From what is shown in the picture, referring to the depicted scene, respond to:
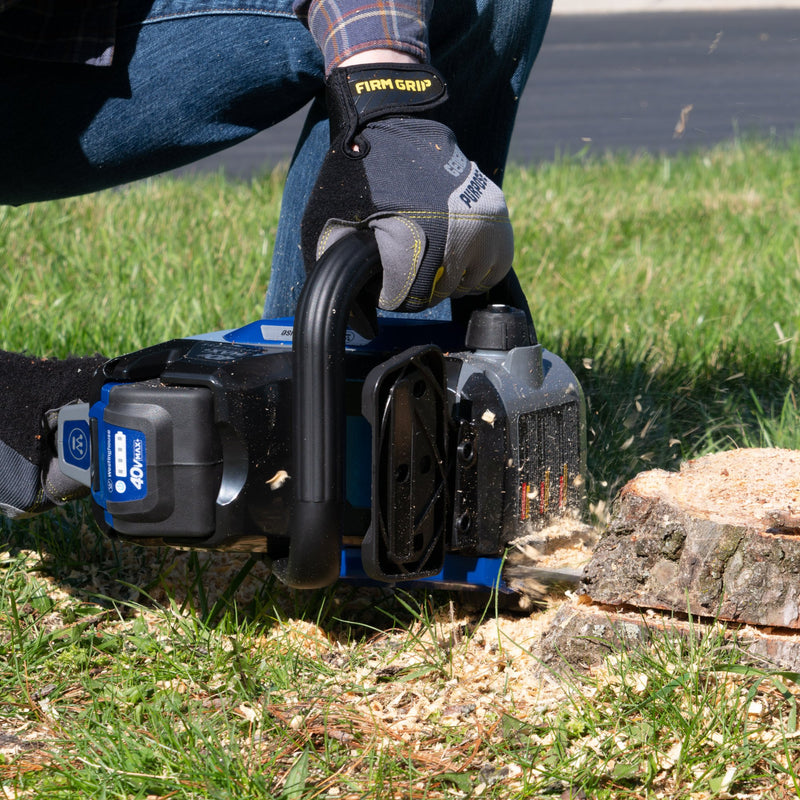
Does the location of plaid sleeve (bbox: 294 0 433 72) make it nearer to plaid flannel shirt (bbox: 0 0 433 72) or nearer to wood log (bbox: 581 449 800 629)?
plaid flannel shirt (bbox: 0 0 433 72)

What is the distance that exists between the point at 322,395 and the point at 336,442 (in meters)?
0.08

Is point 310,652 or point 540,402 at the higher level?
point 540,402

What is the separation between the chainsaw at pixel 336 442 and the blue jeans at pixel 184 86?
47cm

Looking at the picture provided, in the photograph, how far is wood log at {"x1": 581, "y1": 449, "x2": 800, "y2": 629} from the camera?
1.71 meters

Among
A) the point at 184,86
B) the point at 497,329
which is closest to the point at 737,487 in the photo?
the point at 497,329

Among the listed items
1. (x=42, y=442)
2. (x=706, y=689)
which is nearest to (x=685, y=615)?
(x=706, y=689)

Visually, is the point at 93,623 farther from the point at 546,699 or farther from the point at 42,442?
the point at 546,699

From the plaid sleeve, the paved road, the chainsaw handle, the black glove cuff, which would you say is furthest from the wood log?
the paved road

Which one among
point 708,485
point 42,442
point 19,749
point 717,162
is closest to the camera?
point 19,749

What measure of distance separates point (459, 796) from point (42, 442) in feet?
3.47

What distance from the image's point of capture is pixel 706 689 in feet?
5.33

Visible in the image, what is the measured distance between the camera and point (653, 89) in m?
9.55

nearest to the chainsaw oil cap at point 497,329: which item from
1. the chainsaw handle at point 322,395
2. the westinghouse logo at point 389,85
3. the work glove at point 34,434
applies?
the chainsaw handle at point 322,395

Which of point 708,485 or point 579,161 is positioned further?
point 579,161
